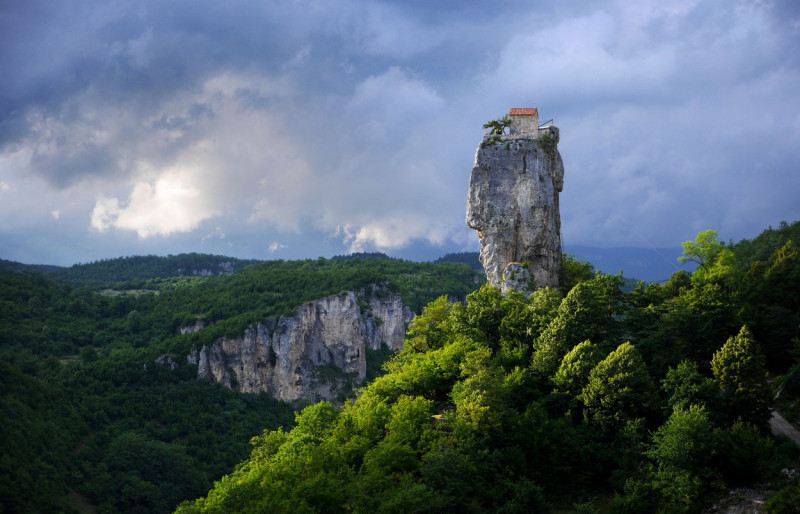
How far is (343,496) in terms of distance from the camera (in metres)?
37.1

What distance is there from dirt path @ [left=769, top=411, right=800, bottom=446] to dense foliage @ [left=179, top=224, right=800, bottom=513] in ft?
3.70

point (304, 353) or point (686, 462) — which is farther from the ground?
point (686, 462)

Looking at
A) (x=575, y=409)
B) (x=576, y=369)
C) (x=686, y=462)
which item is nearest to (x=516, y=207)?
(x=576, y=369)

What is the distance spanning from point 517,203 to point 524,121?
21.5 ft

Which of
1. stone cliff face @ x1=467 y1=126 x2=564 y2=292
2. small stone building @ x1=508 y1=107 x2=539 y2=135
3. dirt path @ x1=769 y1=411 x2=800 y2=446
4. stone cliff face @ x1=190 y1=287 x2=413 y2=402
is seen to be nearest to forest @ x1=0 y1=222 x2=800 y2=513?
dirt path @ x1=769 y1=411 x2=800 y2=446

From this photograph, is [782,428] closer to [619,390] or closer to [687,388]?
[687,388]

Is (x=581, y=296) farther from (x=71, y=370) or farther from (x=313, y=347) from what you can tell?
(x=313, y=347)

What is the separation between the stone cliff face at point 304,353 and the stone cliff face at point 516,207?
103 metres

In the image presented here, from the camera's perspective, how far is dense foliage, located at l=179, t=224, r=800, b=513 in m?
35.8

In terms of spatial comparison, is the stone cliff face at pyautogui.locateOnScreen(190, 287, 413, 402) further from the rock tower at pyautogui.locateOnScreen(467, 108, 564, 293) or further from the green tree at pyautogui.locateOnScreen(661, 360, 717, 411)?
the green tree at pyautogui.locateOnScreen(661, 360, 717, 411)

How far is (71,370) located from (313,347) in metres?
53.9

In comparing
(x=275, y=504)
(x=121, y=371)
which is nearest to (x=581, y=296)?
(x=275, y=504)

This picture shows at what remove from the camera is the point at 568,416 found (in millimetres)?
41375

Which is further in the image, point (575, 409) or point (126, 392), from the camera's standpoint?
point (126, 392)
